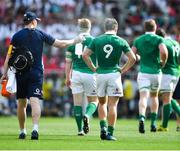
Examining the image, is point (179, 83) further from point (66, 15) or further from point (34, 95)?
point (66, 15)

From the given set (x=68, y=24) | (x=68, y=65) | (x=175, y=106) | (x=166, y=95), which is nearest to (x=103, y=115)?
(x=68, y=65)

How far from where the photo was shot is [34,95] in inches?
683

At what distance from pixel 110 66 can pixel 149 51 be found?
3.25 metres

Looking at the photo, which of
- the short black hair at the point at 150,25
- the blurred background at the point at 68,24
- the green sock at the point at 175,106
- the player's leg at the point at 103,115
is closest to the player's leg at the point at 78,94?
the player's leg at the point at 103,115

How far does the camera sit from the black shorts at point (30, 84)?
57.1 feet

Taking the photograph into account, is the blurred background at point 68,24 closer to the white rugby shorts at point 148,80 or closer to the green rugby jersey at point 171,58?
the green rugby jersey at point 171,58

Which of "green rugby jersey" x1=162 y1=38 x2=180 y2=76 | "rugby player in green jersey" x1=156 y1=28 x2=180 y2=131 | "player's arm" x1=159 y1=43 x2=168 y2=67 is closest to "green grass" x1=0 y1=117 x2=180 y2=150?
"rugby player in green jersey" x1=156 y1=28 x2=180 y2=131

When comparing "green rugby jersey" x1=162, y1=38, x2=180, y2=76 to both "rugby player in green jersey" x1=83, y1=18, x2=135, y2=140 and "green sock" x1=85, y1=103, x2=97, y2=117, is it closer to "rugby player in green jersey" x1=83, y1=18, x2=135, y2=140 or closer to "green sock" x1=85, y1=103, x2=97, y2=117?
"green sock" x1=85, y1=103, x2=97, y2=117

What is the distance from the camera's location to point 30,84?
57.3 ft

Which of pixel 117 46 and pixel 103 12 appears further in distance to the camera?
pixel 103 12

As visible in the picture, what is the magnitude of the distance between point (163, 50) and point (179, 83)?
309 cm

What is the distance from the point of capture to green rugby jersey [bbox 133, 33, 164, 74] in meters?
20.7

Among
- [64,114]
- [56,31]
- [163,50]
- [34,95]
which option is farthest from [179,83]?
[56,31]

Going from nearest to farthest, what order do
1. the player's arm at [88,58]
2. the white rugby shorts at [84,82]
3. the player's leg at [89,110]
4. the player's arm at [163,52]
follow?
the player's arm at [88,58] < the player's leg at [89,110] < the white rugby shorts at [84,82] < the player's arm at [163,52]
